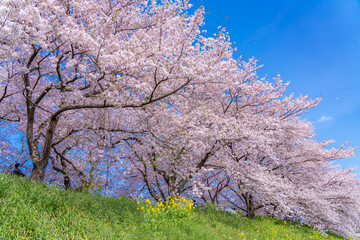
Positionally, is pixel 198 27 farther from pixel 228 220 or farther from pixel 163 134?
pixel 228 220

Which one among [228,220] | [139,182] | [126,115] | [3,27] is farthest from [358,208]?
[3,27]

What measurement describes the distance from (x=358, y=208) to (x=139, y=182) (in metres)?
16.1

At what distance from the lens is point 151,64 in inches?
238

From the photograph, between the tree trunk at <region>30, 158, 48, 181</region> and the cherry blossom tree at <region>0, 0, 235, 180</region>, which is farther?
the tree trunk at <region>30, 158, 48, 181</region>

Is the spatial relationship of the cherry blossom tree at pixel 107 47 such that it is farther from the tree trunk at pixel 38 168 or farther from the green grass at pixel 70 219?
the green grass at pixel 70 219

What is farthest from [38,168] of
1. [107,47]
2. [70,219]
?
[107,47]

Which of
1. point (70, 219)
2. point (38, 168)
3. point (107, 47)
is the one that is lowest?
point (70, 219)

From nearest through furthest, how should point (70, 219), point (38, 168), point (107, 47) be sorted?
point (70, 219), point (107, 47), point (38, 168)

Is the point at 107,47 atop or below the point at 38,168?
atop

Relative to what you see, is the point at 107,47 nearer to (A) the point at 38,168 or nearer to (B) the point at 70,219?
(B) the point at 70,219

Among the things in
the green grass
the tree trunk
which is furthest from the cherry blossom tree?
the green grass

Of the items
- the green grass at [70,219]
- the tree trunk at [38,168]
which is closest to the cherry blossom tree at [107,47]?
the tree trunk at [38,168]

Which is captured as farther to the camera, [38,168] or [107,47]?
[38,168]

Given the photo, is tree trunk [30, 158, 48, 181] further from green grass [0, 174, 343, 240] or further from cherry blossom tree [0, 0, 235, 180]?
green grass [0, 174, 343, 240]
